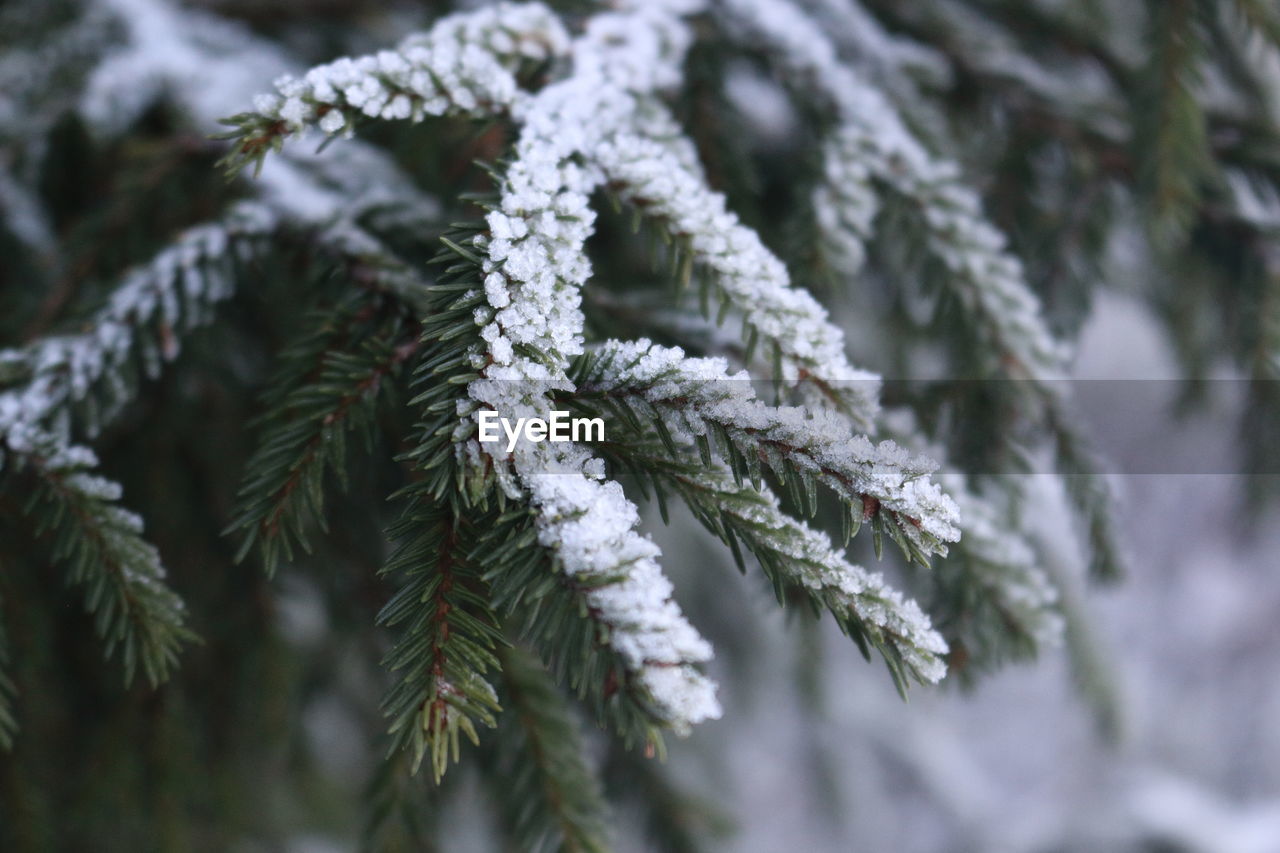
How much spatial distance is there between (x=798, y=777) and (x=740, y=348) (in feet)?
14.9

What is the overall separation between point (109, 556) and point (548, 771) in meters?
0.44

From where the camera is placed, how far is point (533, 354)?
22.1 inches

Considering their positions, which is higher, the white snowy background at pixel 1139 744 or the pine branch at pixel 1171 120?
Answer: the pine branch at pixel 1171 120

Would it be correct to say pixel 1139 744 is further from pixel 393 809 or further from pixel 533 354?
pixel 533 354

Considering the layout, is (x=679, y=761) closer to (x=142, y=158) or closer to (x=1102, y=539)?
(x=1102, y=539)

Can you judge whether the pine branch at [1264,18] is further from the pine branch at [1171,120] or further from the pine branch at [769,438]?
the pine branch at [769,438]

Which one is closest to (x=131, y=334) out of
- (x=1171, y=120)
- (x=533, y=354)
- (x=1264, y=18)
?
(x=533, y=354)

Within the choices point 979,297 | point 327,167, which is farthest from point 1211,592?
point 327,167

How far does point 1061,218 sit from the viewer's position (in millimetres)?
1169

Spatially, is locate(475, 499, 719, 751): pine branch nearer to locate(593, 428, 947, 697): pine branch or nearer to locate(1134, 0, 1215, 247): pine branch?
locate(593, 428, 947, 697): pine branch

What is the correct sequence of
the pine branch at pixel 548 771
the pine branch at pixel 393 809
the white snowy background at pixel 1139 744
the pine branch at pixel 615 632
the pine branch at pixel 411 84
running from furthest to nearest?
the white snowy background at pixel 1139 744 < the pine branch at pixel 393 809 < the pine branch at pixel 548 771 < the pine branch at pixel 411 84 < the pine branch at pixel 615 632

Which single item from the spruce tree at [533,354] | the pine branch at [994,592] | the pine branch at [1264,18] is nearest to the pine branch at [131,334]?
the spruce tree at [533,354]

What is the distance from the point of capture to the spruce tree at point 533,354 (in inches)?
21.9

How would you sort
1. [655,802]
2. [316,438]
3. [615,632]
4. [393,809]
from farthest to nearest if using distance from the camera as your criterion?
[655,802] → [393,809] → [316,438] → [615,632]
